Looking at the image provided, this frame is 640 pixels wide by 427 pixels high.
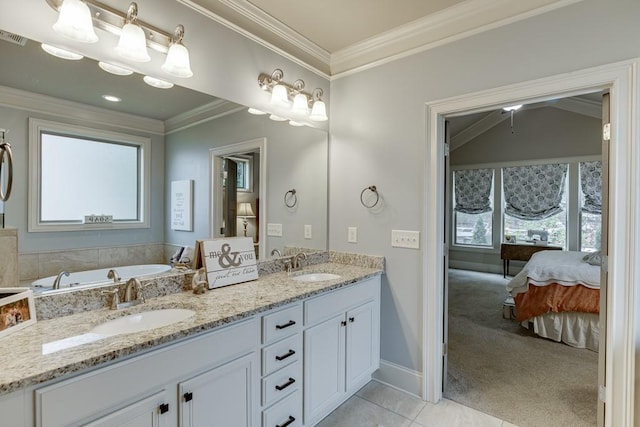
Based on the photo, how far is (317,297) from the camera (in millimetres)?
1898

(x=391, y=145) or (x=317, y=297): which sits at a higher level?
(x=391, y=145)

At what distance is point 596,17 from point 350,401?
275 centimetres

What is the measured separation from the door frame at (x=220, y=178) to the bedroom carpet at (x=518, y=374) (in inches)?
72.9

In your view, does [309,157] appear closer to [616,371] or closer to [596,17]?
[596,17]

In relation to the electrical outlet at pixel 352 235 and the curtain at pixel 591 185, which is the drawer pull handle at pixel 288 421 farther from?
the curtain at pixel 591 185

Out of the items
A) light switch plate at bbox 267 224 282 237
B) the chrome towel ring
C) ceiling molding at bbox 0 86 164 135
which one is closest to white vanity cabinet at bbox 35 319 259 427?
the chrome towel ring

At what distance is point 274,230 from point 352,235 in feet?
2.15

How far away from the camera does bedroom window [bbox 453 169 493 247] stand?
273 inches

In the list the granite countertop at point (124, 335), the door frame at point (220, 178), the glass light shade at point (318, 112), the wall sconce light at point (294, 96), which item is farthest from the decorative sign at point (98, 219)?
the glass light shade at point (318, 112)

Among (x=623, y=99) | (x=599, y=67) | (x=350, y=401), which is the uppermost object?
(x=599, y=67)

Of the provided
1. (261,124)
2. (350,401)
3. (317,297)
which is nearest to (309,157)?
(261,124)

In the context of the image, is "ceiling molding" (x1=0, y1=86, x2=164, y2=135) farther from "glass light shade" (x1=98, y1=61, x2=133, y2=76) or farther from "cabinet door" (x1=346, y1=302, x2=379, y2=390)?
"cabinet door" (x1=346, y1=302, x2=379, y2=390)

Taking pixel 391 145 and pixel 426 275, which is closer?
pixel 426 275

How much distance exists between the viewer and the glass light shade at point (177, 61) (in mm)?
1661
